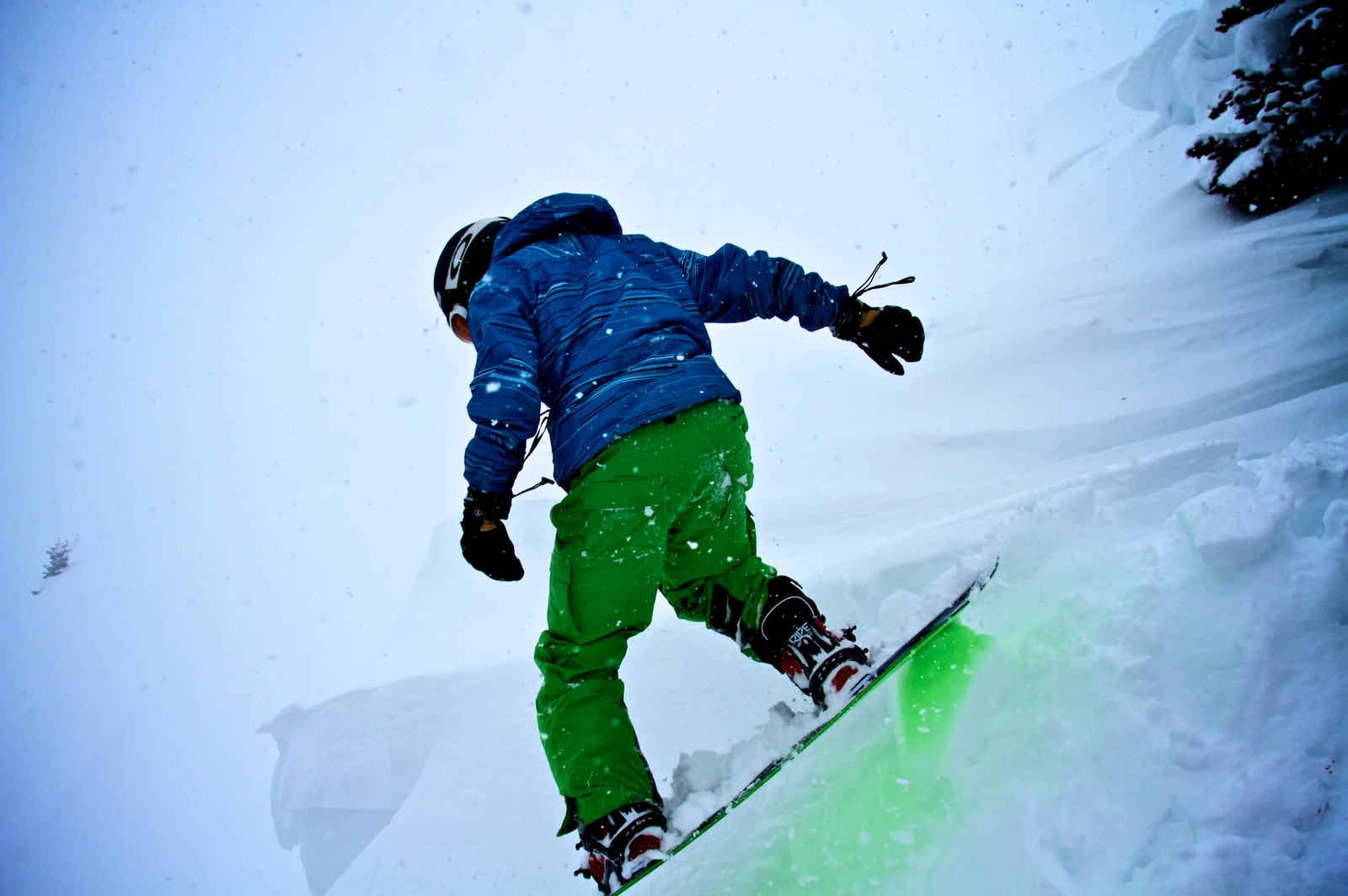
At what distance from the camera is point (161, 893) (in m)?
2.23

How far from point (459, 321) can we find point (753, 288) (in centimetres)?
96

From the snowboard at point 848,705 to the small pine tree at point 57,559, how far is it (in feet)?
66.5

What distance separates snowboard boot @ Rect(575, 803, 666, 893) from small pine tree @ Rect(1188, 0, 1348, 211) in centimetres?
824

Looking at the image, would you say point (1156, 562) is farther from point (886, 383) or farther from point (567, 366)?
point (886, 383)

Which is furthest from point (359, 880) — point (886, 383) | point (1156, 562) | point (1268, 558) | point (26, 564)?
point (26, 564)

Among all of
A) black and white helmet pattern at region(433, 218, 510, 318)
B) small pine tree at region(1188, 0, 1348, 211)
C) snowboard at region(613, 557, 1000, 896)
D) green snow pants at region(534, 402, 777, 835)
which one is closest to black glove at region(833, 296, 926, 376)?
green snow pants at region(534, 402, 777, 835)

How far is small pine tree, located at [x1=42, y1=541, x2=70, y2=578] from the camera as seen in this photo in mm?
14141

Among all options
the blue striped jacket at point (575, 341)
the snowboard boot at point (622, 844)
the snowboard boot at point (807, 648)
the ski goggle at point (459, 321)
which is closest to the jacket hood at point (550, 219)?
the blue striped jacket at point (575, 341)

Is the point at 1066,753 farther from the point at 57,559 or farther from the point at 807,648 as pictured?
the point at 57,559

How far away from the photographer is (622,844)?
1199 millimetres

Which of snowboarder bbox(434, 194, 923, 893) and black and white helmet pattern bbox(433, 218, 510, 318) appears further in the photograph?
black and white helmet pattern bbox(433, 218, 510, 318)

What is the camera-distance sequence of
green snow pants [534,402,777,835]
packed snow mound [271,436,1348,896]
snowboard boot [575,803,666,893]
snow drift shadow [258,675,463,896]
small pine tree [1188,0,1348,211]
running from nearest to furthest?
packed snow mound [271,436,1348,896] < snowboard boot [575,803,666,893] < green snow pants [534,402,777,835] < snow drift shadow [258,675,463,896] < small pine tree [1188,0,1348,211]

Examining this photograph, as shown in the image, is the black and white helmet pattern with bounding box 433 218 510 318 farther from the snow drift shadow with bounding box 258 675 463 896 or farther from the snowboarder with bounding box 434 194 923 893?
the snow drift shadow with bounding box 258 675 463 896

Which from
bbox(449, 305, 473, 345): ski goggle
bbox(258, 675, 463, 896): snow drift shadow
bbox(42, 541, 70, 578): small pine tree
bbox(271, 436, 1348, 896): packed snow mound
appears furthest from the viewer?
bbox(42, 541, 70, 578): small pine tree
